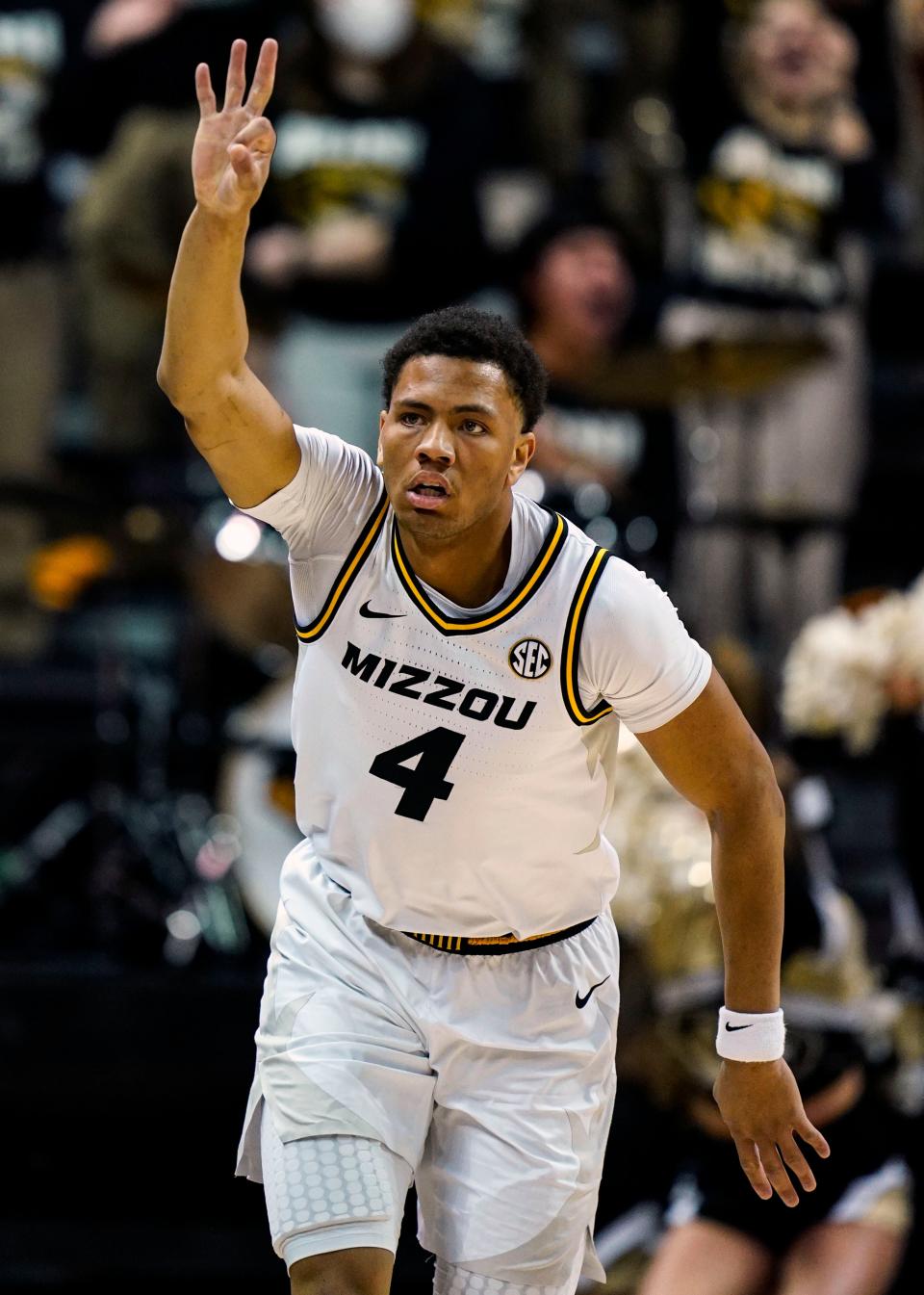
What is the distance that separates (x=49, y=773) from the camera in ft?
22.4

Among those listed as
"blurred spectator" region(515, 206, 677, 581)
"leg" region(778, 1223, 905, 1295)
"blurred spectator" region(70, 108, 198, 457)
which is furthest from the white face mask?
"leg" region(778, 1223, 905, 1295)

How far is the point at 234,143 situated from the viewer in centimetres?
305

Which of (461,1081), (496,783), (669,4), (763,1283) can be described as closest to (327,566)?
(496,783)

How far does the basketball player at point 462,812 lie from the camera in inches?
127

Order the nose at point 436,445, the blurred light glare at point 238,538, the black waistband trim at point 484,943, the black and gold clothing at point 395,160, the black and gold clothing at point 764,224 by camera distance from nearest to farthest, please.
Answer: the nose at point 436,445 < the black waistband trim at point 484,943 < the blurred light glare at point 238,538 < the black and gold clothing at point 395,160 < the black and gold clothing at point 764,224

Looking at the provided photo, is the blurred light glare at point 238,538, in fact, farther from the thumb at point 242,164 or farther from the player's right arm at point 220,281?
the thumb at point 242,164

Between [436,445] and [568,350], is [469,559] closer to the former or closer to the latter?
[436,445]

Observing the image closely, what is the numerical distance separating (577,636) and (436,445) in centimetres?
40

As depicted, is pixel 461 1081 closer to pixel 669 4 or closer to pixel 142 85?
pixel 142 85

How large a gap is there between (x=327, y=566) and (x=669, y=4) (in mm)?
6006

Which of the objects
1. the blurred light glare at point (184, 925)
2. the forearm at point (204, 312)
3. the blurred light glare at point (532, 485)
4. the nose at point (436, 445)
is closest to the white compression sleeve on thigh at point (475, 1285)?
the nose at point (436, 445)

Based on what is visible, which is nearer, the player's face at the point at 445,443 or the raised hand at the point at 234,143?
the raised hand at the point at 234,143

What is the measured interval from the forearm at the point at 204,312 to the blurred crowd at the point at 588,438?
250 centimetres

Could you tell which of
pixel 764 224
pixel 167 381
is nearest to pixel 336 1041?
pixel 167 381
